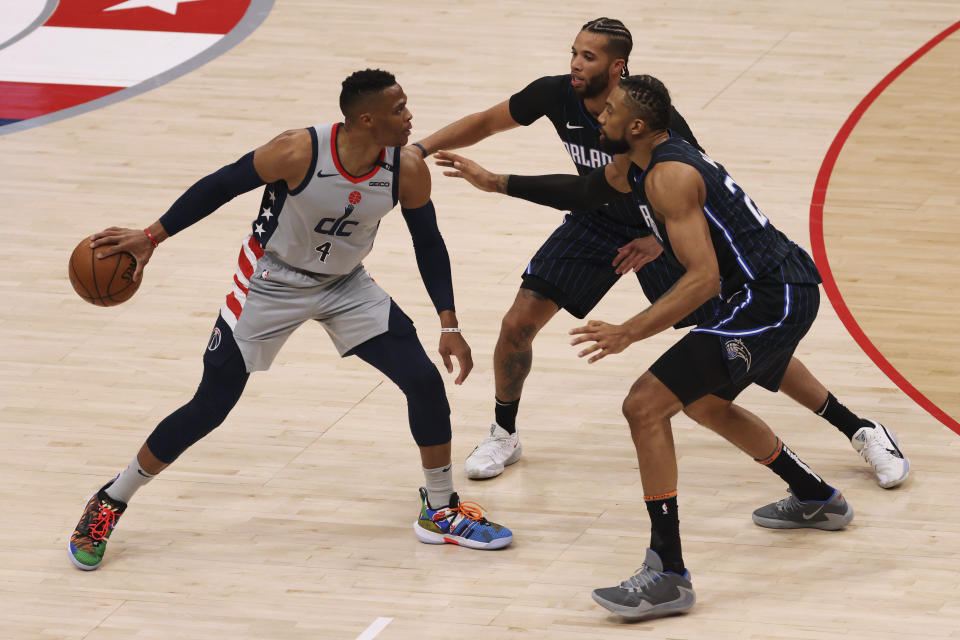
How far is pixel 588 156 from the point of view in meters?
6.46

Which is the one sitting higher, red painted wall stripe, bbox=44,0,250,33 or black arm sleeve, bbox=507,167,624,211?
black arm sleeve, bbox=507,167,624,211

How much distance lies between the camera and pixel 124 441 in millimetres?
6895

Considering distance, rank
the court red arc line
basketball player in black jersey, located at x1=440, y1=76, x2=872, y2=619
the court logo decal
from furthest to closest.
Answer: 1. the court logo decal
2. the court red arc line
3. basketball player in black jersey, located at x1=440, y1=76, x2=872, y2=619

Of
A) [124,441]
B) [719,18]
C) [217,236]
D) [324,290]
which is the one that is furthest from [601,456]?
[719,18]

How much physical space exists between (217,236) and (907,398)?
14.2ft

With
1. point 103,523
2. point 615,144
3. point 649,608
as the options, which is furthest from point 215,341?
point 649,608

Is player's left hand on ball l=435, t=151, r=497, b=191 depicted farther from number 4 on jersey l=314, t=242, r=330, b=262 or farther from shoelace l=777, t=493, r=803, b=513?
shoelace l=777, t=493, r=803, b=513

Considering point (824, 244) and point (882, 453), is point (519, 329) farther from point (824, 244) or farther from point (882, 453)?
point (824, 244)

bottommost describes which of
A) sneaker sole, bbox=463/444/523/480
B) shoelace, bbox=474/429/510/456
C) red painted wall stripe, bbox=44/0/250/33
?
sneaker sole, bbox=463/444/523/480

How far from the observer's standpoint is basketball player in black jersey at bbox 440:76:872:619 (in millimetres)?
5258

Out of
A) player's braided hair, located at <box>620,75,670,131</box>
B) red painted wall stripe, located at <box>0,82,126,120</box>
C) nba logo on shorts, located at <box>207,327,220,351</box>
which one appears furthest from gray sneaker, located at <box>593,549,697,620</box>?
red painted wall stripe, located at <box>0,82,126,120</box>

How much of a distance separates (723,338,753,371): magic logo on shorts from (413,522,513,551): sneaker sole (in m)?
1.23

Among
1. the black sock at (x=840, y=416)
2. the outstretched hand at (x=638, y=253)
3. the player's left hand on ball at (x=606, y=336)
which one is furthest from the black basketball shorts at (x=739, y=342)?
the black sock at (x=840, y=416)

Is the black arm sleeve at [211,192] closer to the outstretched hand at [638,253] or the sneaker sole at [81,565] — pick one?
the sneaker sole at [81,565]
